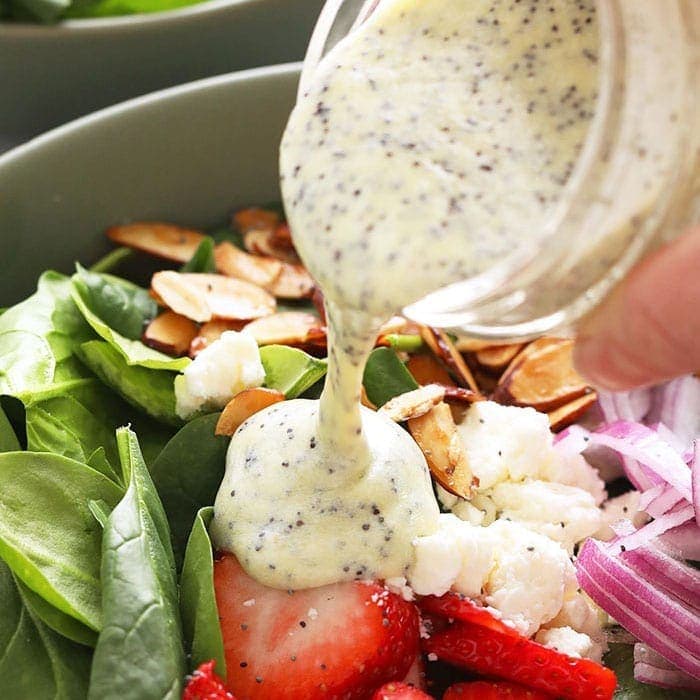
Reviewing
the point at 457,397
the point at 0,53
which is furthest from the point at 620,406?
the point at 0,53

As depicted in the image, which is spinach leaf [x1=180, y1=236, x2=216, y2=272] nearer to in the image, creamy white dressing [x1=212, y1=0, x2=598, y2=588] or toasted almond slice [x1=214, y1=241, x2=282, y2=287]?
toasted almond slice [x1=214, y1=241, x2=282, y2=287]

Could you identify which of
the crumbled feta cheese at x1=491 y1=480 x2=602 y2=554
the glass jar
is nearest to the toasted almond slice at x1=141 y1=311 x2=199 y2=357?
the crumbled feta cheese at x1=491 y1=480 x2=602 y2=554

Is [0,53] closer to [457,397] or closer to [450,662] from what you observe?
[457,397]

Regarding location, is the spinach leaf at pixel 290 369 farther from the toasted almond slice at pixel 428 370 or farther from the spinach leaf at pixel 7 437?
the spinach leaf at pixel 7 437

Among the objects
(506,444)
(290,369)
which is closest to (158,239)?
(290,369)

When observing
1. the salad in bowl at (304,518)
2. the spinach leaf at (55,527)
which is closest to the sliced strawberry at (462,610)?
the salad in bowl at (304,518)

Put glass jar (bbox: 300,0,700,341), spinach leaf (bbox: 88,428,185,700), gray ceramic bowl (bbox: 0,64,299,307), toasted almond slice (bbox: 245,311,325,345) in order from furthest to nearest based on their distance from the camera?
gray ceramic bowl (bbox: 0,64,299,307)
toasted almond slice (bbox: 245,311,325,345)
spinach leaf (bbox: 88,428,185,700)
glass jar (bbox: 300,0,700,341)

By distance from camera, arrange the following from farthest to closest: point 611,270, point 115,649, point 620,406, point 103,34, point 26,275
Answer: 1. point 103,34
2. point 26,275
3. point 620,406
4. point 115,649
5. point 611,270
